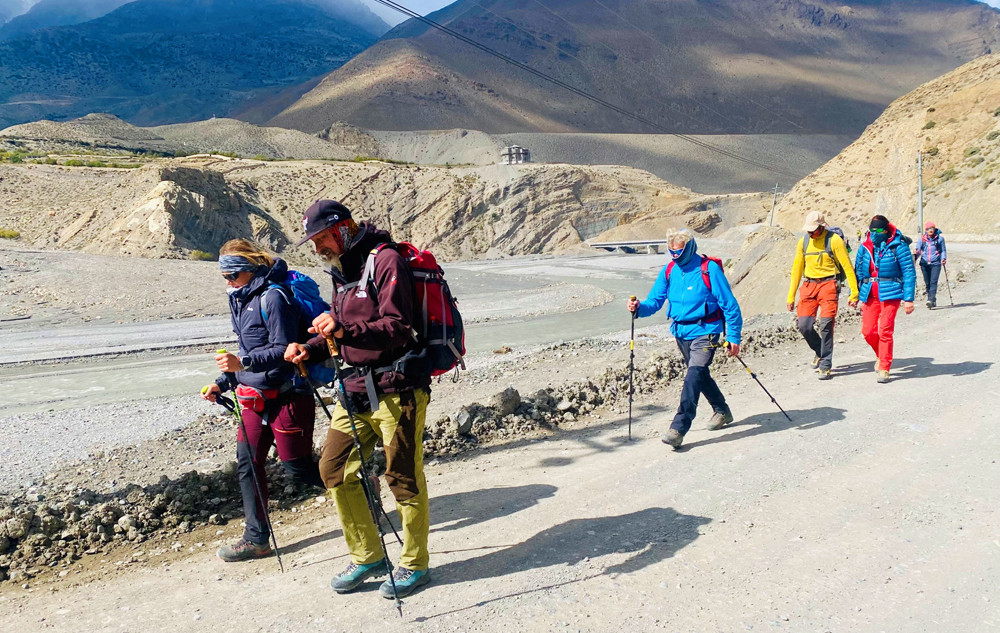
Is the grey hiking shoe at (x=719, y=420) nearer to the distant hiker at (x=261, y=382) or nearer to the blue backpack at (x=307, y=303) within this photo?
the distant hiker at (x=261, y=382)

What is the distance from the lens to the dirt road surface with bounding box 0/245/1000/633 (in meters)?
3.47

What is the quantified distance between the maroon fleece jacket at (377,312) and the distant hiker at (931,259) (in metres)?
12.9

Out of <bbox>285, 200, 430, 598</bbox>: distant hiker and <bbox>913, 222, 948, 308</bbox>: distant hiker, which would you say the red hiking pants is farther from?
<bbox>913, 222, 948, 308</bbox>: distant hiker

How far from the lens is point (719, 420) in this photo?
21.2 ft

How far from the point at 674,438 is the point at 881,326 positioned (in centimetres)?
362

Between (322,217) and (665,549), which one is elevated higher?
(322,217)

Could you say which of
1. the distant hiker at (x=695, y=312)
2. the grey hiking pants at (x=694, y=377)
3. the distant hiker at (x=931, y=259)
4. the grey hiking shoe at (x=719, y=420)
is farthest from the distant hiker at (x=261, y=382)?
the distant hiker at (x=931, y=259)

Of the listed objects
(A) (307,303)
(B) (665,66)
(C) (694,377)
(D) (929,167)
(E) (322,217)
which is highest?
(B) (665,66)

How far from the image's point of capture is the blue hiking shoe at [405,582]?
12.0 ft

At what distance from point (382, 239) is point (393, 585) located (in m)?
1.69

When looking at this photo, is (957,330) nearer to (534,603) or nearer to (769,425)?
(769,425)

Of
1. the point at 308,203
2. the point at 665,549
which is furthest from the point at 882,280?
the point at 308,203

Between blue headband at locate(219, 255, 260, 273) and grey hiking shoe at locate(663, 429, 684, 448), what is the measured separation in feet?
11.5

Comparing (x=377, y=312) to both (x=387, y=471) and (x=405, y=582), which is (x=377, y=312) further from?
(x=405, y=582)
